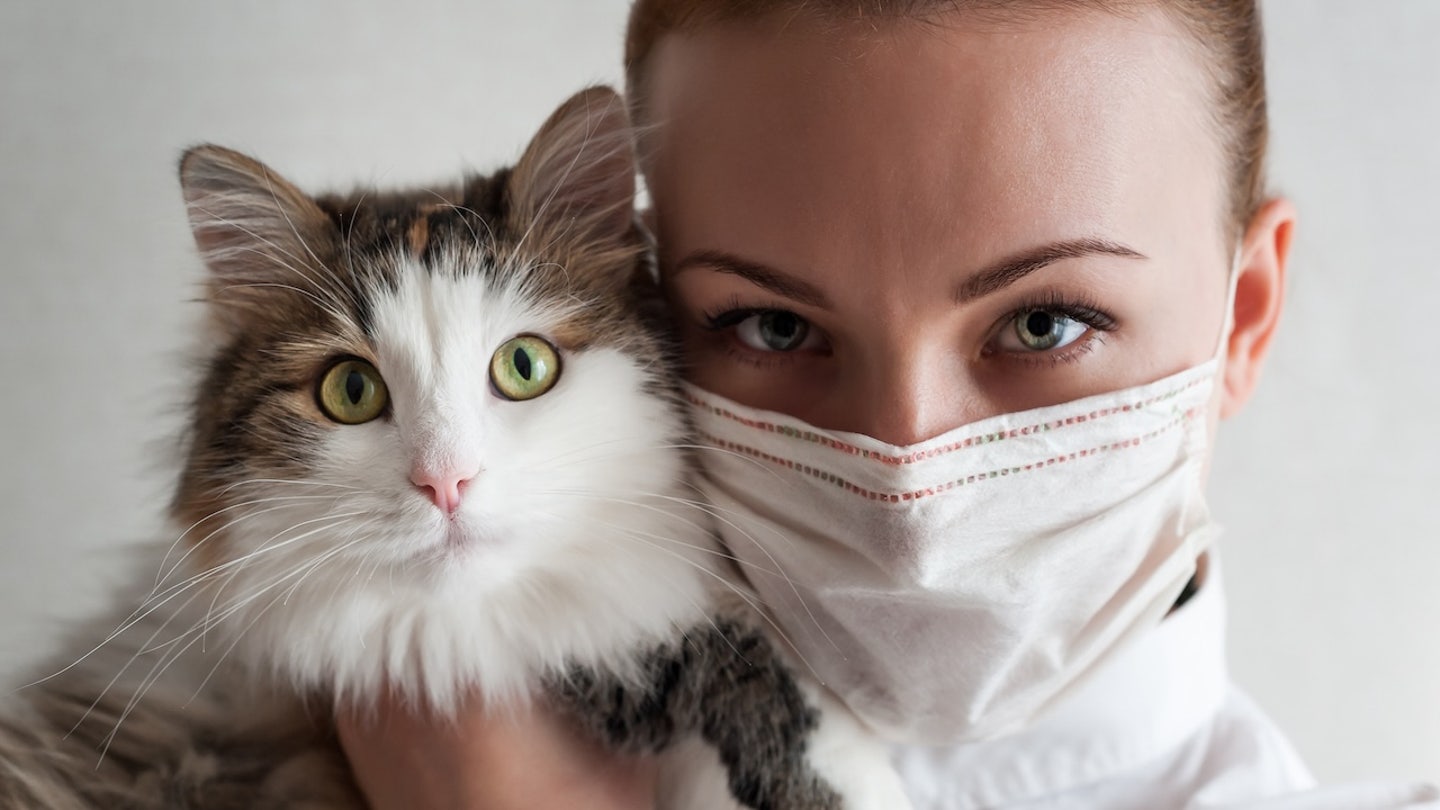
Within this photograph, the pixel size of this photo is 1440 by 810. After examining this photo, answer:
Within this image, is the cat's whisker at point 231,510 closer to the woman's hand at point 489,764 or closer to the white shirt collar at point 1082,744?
the woman's hand at point 489,764

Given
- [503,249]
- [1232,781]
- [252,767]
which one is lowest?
[252,767]

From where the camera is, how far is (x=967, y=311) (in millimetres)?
1161

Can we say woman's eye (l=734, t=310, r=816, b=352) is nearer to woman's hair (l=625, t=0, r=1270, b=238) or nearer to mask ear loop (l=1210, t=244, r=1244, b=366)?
woman's hair (l=625, t=0, r=1270, b=238)

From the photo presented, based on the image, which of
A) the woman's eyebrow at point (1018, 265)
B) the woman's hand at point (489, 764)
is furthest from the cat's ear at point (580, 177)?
the woman's hand at point (489, 764)

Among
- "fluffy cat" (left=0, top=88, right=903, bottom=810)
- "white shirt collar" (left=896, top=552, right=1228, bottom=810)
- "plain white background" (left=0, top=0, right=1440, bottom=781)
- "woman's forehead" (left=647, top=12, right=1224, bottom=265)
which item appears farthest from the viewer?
"plain white background" (left=0, top=0, right=1440, bottom=781)

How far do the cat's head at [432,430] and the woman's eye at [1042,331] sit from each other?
0.47m

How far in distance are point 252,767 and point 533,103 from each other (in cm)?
154

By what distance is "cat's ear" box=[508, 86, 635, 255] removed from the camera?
137 centimetres

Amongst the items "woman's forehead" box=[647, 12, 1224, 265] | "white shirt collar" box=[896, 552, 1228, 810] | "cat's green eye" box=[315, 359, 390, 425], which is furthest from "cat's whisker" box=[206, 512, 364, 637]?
"white shirt collar" box=[896, 552, 1228, 810]

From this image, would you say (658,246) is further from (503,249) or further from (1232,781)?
(1232,781)

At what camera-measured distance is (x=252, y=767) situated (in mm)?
1444

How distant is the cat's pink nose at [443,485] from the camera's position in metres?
1.11

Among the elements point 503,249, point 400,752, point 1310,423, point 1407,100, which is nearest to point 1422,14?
point 1407,100

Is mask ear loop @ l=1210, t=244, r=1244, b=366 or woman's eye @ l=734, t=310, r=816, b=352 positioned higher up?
mask ear loop @ l=1210, t=244, r=1244, b=366
